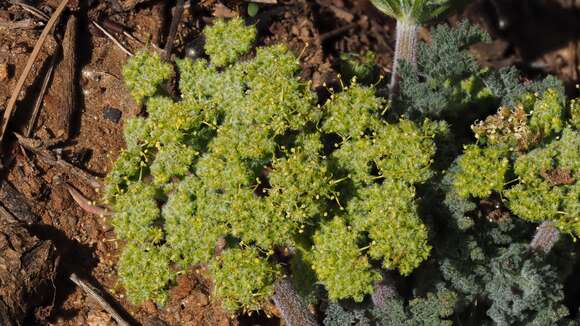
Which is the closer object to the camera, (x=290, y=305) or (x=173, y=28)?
(x=290, y=305)

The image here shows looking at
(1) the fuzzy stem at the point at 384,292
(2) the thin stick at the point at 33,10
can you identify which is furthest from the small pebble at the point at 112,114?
(1) the fuzzy stem at the point at 384,292

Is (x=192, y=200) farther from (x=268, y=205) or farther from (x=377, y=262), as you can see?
(x=377, y=262)

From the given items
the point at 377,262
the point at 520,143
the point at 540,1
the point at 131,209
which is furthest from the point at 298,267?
the point at 540,1

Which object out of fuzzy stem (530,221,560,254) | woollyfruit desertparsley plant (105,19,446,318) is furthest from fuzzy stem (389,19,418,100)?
fuzzy stem (530,221,560,254)

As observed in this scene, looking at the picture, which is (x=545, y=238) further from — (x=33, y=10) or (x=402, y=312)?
(x=33, y=10)

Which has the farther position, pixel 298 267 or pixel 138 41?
pixel 138 41

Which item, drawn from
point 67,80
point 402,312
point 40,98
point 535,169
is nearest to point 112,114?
point 67,80

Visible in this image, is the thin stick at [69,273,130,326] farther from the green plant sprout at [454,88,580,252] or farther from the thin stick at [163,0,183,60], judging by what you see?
the green plant sprout at [454,88,580,252]
